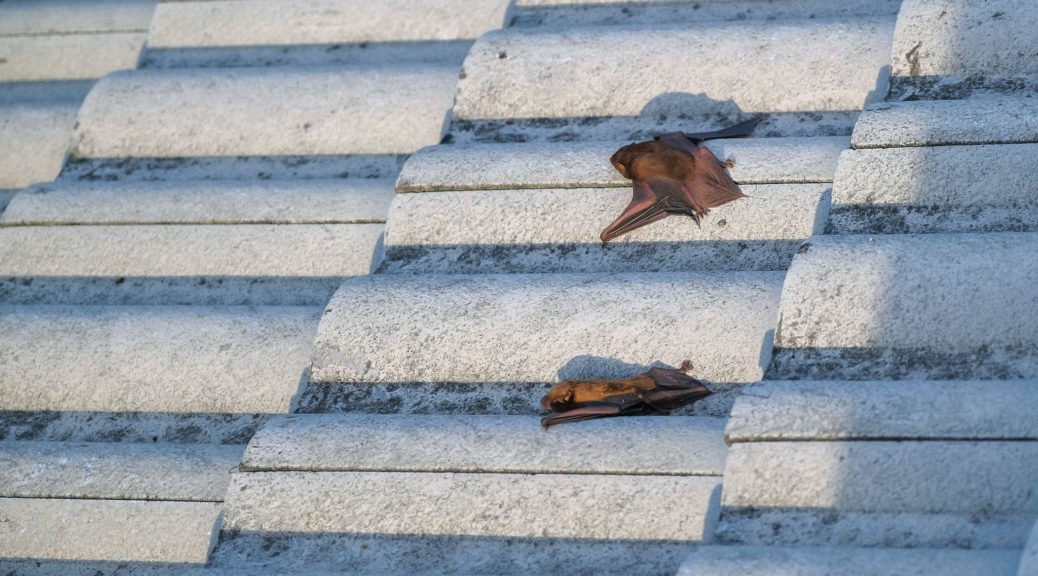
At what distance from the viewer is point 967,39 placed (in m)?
2.94

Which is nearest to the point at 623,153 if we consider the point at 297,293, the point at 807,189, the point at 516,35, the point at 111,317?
the point at 807,189

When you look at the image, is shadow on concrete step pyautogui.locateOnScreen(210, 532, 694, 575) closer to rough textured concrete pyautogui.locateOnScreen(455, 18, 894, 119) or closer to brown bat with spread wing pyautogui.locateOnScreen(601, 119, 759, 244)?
brown bat with spread wing pyautogui.locateOnScreen(601, 119, 759, 244)

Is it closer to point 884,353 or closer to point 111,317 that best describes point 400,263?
point 111,317

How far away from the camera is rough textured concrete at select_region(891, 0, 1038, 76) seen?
2.90 metres

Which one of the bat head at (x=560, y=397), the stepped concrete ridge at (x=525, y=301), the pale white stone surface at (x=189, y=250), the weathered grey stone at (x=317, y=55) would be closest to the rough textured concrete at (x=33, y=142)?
the stepped concrete ridge at (x=525, y=301)

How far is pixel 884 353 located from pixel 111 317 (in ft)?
6.25

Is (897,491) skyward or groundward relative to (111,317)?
skyward

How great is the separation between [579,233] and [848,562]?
1142mm

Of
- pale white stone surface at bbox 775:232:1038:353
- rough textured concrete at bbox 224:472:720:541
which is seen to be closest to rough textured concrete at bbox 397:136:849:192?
pale white stone surface at bbox 775:232:1038:353

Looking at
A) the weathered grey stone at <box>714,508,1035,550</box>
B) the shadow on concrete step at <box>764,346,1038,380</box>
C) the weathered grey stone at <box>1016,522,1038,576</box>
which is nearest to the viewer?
the weathered grey stone at <box>1016,522,1038,576</box>

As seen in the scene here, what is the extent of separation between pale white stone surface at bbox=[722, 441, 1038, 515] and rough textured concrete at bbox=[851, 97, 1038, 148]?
83 centimetres

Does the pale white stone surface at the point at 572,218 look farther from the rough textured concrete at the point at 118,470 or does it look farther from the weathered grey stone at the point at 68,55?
the weathered grey stone at the point at 68,55

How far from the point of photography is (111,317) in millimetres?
3027

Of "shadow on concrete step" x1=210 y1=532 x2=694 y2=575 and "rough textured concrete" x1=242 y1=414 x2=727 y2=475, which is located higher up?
"rough textured concrete" x1=242 y1=414 x2=727 y2=475
